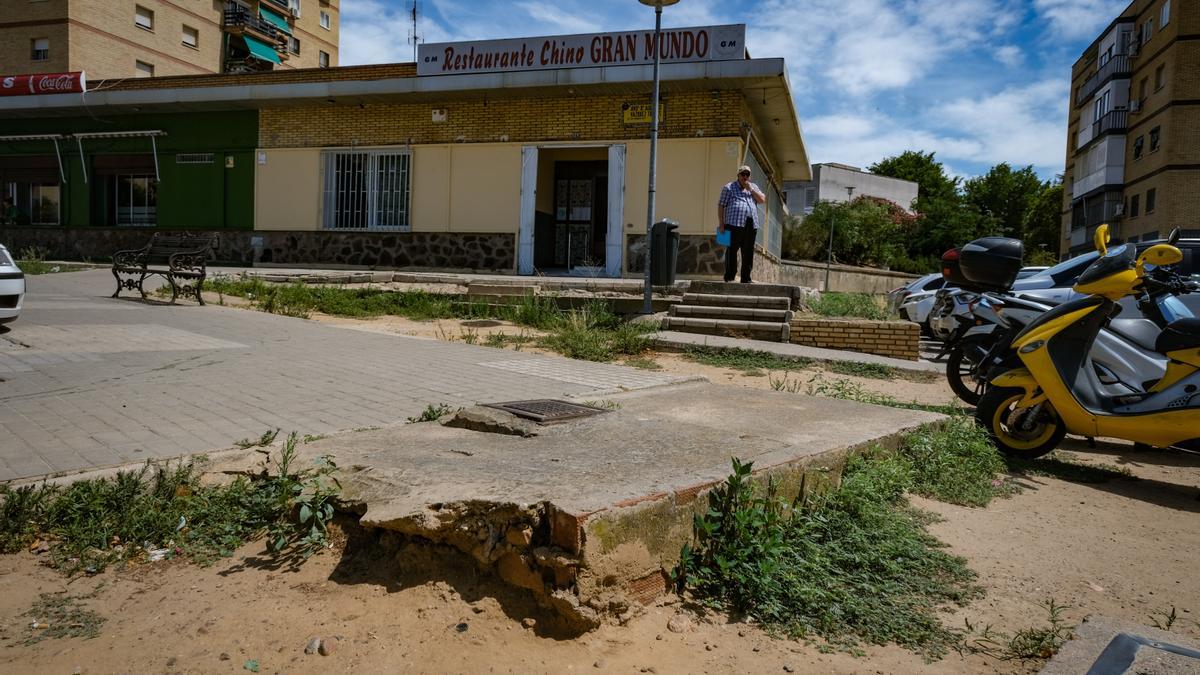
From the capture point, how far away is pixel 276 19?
4394cm

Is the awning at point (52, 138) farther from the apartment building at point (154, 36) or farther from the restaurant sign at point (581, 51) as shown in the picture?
the apartment building at point (154, 36)

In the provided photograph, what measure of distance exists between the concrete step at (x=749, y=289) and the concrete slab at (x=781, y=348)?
1.37 metres

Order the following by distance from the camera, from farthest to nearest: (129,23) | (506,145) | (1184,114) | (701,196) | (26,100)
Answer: (129,23), (1184,114), (26,100), (506,145), (701,196)

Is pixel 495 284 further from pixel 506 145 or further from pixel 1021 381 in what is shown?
pixel 1021 381

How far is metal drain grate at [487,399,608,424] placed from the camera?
416 centimetres

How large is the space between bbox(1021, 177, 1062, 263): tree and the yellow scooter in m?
55.7

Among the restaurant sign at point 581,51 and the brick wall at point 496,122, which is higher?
the restaurant sign at point 581,51

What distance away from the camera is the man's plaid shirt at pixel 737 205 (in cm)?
1159

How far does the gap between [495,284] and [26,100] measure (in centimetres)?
1506

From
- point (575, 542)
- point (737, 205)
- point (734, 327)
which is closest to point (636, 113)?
point (737, 205)

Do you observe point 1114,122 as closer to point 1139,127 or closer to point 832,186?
point 1139,127

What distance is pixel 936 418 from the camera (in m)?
4.94

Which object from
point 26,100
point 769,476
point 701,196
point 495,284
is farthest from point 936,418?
point 26,100

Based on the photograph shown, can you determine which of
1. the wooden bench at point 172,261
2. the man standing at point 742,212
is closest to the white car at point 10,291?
the wooden bench at point 172,261
